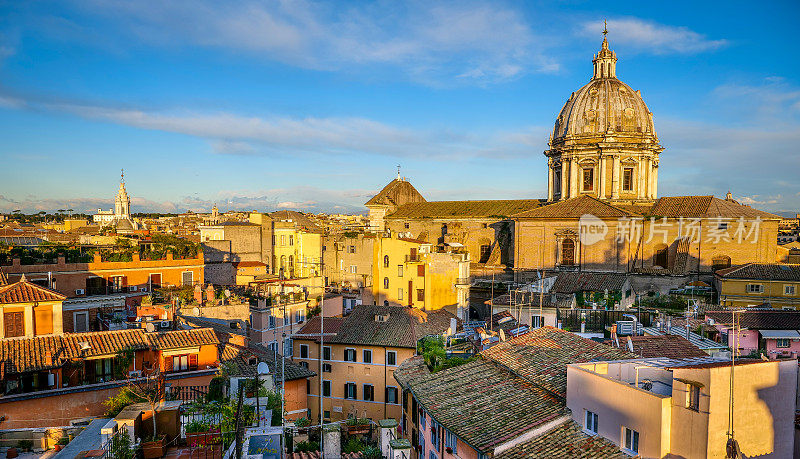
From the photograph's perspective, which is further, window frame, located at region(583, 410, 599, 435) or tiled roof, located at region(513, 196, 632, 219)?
tiled roof, located at region(513, 196, 632, 219)

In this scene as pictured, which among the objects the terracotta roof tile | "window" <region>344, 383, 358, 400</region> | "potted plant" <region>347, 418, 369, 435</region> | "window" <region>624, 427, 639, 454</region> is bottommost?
"window" <region>344, 383, 358, 400</region>

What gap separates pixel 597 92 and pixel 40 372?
41.3 m

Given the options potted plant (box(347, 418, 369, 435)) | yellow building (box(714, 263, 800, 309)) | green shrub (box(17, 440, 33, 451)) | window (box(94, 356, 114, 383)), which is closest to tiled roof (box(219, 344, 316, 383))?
window (box(94, 356, 114, 383))

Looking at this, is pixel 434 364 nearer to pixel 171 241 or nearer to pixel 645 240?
pixel 171 241

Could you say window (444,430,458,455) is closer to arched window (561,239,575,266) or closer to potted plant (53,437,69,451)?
potted plant (53,437,69,451)

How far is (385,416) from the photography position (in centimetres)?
2261

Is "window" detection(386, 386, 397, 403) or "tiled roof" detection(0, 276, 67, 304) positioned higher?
"tiled roof" detection(0, 276, 67, 304)

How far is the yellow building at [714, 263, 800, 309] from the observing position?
3033 cm

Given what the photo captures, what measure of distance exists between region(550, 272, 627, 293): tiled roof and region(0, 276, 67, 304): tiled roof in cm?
2148

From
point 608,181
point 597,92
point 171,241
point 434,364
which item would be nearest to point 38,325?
point 434,364

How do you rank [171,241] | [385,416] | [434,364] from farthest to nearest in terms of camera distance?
[171,241]
[385,416]
[434,364]

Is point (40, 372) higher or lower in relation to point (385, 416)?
higher

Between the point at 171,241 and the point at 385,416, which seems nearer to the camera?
the point at 385,416

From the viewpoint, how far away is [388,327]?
951 inches
